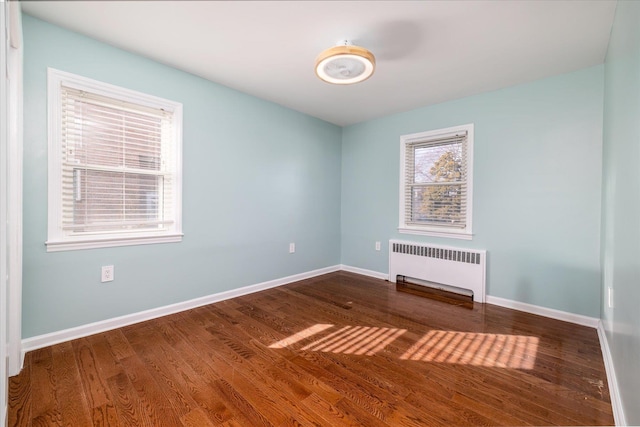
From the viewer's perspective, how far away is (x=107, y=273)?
81.4 inches

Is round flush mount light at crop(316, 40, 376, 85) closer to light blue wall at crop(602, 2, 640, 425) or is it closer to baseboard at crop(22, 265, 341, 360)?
light blue wall at crop(602, 2, 640, 425)

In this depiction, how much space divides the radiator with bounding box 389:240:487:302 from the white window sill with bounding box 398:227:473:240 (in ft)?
0.42

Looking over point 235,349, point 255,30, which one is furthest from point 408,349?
point 255,30

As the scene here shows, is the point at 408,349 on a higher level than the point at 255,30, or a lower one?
lower

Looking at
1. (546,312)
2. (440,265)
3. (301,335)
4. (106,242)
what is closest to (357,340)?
(301,335)

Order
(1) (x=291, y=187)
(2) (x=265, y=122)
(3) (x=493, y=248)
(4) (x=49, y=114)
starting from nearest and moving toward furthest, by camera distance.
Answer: (4) (x=49, y=114)
(3) (x=493, y=248)
(2) (x=265, y=122)
(1) (x=291, y=187)

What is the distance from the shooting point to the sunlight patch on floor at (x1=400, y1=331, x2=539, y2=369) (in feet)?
5.81

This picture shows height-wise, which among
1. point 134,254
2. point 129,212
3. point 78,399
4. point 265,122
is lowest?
point 78,399

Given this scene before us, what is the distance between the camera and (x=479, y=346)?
77.3 inches

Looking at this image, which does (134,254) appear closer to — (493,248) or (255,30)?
(255,30)

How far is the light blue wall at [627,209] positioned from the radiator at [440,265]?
1.22m

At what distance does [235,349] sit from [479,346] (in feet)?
5.56

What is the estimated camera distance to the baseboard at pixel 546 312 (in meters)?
2.32

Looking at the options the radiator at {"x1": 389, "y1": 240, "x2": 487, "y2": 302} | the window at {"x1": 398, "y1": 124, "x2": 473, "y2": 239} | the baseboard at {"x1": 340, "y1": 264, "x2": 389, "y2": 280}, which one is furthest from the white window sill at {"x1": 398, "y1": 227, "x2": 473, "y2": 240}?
the baseboard at {"x1": 340, "y1": 264, "x2": 389, "y2": 280}
